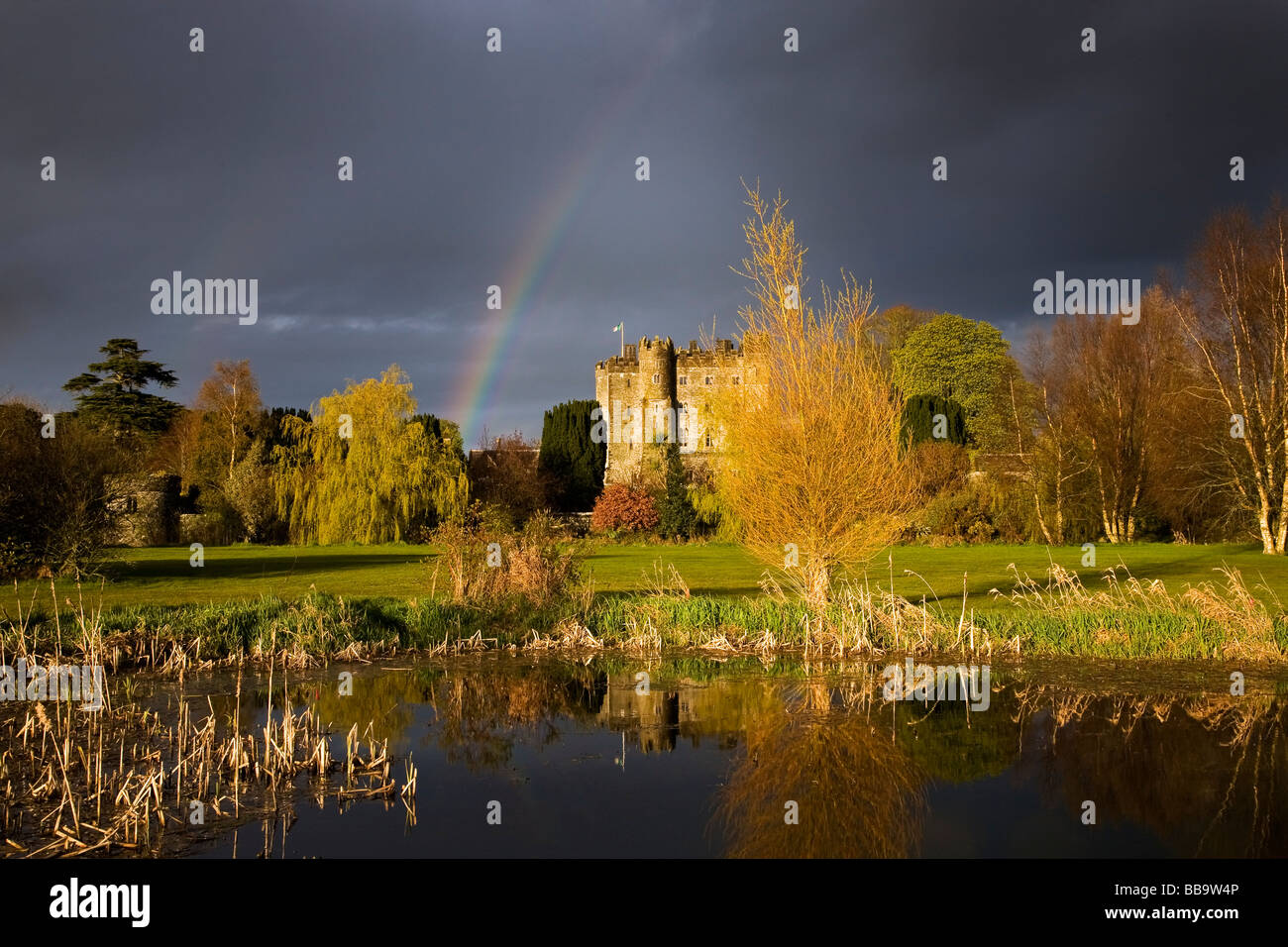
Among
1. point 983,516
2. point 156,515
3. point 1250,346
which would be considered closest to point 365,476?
point 156,515

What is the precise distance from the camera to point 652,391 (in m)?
68.2

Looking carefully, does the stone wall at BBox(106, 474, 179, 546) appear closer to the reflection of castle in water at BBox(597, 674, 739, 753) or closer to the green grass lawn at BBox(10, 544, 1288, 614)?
the green grass lawn at BBox(10, 544, 1288, 614)

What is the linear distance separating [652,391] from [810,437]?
2159 inches

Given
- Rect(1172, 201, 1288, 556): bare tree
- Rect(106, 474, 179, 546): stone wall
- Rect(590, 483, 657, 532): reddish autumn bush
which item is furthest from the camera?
Rect(590, 483, 657, 532): reddish autumn bush

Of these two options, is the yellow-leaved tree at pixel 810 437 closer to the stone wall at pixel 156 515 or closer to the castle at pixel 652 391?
the stone wall at pixel 156 515

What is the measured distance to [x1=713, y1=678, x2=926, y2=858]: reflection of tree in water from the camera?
236 inches

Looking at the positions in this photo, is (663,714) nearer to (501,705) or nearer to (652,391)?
(501,705)

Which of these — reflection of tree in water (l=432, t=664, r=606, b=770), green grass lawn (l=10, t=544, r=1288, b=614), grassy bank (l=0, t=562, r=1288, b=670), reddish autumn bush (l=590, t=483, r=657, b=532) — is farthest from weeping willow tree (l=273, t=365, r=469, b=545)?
reflection of tree in water (l=432, t=664, r=606, b=770)

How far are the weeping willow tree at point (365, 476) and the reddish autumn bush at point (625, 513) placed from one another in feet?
21.0

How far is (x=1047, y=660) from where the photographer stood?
11.7 meters

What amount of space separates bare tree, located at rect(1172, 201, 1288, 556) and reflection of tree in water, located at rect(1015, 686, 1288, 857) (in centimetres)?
2545

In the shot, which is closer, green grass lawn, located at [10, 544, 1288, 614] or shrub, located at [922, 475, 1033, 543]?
green grass lawn, located at [10, 544, 1288, 614]
